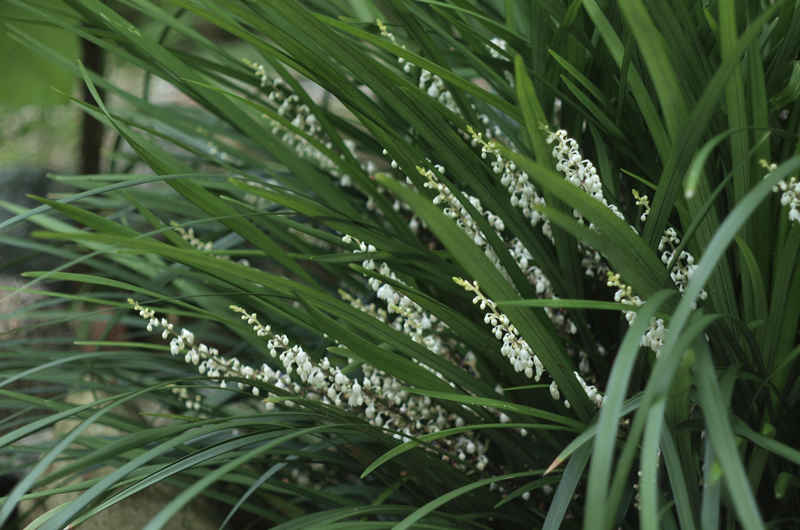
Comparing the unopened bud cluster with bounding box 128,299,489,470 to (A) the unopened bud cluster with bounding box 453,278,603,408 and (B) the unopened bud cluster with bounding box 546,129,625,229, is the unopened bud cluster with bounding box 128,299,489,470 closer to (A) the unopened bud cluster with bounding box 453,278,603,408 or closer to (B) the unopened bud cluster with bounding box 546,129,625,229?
(A) the unopened bud cluster with bounding box 453,278,603,408

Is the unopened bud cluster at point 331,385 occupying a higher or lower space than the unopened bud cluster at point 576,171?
lower

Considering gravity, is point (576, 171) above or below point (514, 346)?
above

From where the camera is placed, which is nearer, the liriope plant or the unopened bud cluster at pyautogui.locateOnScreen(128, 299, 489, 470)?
the liriope plant

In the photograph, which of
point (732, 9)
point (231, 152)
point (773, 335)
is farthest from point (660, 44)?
point (231, 152)

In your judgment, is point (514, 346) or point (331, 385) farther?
point (331, 385)

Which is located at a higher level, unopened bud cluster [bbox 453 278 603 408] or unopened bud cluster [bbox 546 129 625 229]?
unopened bud cluster [bbox 546 129 625 229]

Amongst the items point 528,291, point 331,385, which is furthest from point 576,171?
point 331,385

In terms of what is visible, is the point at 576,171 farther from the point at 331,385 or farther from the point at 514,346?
the point at 331,385

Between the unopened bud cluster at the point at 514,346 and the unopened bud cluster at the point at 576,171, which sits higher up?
the unopened bud cluster at the point at 576,171

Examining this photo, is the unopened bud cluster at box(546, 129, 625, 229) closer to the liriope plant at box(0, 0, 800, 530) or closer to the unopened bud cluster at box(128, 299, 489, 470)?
the liriope plant at box(0, 0, 800, 530)

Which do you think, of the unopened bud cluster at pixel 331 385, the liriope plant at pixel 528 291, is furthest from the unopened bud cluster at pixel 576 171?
the unopened bud cluster at pixel 331 385

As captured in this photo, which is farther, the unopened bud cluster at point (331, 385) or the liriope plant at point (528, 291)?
the unopened bud cluster at point (331, 385)

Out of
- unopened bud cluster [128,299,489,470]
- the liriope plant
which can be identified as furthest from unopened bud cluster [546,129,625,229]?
unopened bud cluster [128,299,489,470]

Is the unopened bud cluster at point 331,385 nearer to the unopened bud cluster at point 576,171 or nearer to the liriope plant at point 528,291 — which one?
the liriope plant at point 528,291
